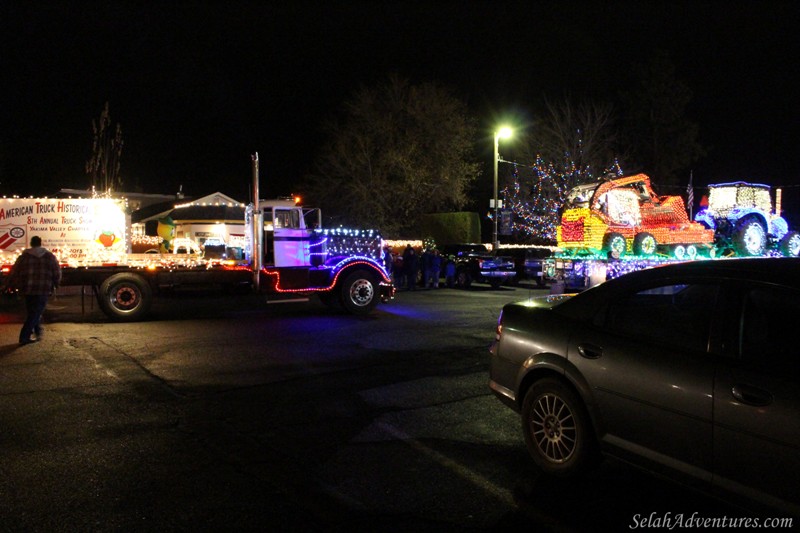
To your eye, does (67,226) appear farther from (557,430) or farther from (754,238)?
(754,238)

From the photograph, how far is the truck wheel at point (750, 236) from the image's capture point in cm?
1575

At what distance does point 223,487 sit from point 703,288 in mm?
3489

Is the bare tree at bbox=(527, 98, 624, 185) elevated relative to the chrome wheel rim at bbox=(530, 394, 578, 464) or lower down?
elevated

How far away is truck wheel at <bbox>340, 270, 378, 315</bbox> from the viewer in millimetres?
14172

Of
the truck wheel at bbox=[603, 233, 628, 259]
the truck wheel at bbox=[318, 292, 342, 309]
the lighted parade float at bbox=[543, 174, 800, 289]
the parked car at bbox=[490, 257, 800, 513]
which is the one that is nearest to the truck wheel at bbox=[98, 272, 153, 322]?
the truck wheel at bbox=[318, 292, 342, 309]

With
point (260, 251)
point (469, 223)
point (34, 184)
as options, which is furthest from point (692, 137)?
point (34, 184)

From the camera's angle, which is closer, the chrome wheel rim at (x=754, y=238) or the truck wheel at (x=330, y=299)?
the truck wheel at (x=330, y=299)

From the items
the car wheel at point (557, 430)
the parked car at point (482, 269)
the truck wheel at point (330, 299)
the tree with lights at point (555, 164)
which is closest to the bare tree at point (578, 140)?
the tree with lights at point (555, 164)

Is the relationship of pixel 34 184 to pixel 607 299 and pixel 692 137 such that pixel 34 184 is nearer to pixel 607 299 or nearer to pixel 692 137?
pixel 692 137

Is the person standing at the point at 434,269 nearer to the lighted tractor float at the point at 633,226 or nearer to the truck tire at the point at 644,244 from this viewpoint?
the lighted tractor float at the point at 633,226

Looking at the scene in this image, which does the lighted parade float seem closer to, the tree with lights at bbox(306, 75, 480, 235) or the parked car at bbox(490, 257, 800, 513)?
the parked car at bbox(490, 257, 800, 513)

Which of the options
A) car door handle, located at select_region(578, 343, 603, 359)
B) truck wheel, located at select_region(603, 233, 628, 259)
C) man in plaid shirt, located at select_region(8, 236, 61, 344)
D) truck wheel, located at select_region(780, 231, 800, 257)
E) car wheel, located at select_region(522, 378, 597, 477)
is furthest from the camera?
truck wheel, located at select_region(780, 231, 800, 257)

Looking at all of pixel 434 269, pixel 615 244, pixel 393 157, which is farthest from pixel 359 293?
pixel 393 157

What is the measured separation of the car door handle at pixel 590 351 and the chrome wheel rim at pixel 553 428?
1.37 ft
